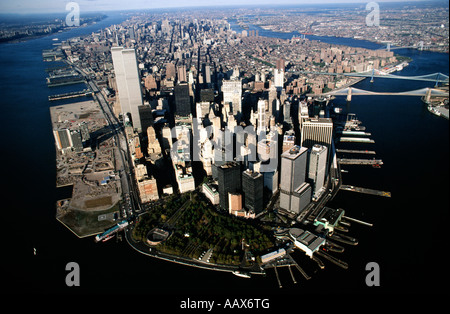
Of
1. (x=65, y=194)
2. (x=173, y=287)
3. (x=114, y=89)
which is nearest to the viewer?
(x=173, y=287)

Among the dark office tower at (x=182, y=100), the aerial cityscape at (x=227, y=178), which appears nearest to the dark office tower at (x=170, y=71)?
the aerial cityscape at (x=227, y=178)

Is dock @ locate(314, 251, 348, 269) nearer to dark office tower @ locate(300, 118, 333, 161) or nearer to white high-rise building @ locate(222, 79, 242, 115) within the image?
dark office tower @ locate(300, 118, 333, 161)

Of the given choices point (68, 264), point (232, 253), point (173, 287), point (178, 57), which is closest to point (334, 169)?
point (232, 253)

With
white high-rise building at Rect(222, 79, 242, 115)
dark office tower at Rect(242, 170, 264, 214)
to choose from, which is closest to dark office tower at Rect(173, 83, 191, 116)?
white high-rise building at Rect(222, 79, 242, 115)

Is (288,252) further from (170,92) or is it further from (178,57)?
(178,57)

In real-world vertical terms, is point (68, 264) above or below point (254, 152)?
below

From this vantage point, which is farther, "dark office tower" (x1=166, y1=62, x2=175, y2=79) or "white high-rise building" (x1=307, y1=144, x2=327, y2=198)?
"dark office tower" (x1=166, y1=62, x2=175, y2=79)

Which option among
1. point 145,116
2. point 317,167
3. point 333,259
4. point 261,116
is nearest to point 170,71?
point 145,116
